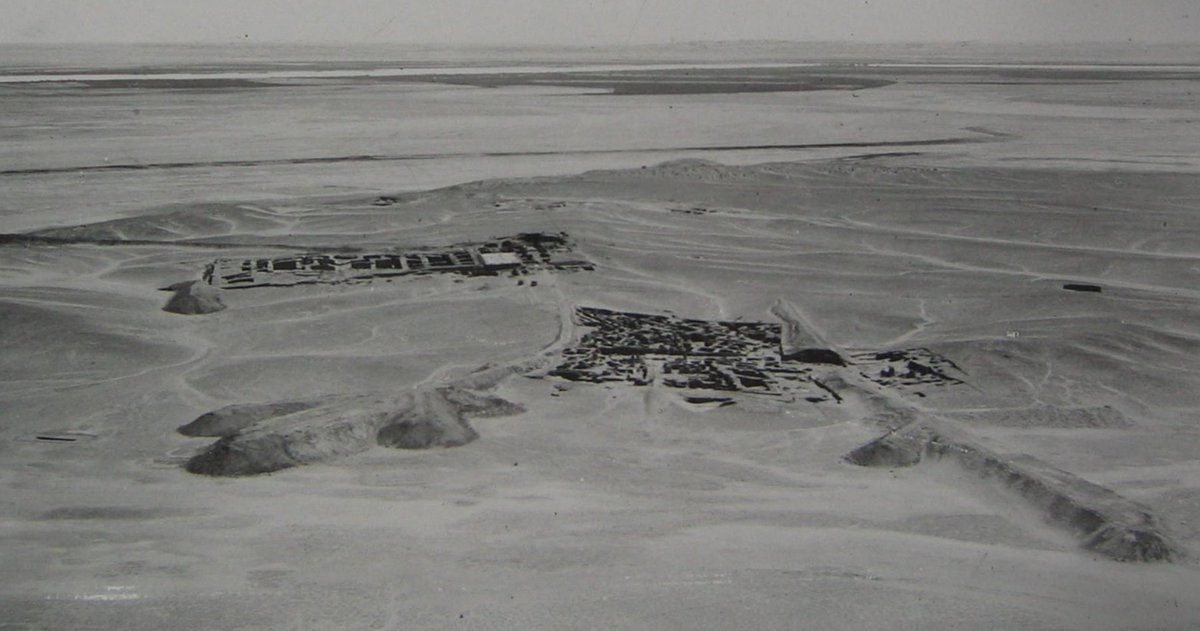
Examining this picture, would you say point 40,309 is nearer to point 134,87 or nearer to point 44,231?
point 44,231

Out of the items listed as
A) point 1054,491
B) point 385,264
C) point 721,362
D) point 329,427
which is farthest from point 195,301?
point 1054,491

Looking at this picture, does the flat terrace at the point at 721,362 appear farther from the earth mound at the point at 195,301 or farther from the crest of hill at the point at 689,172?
the crest of hill at the point at 689,172

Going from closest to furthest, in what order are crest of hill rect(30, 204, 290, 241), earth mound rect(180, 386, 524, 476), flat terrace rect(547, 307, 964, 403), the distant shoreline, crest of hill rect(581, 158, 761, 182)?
earth mound rect(180, 386, 524, 476)
flat terrace rect(547, 307, 964, 403)
crest of hill rect(30, 204, 290, 241)
crest of hill rect(581, 158, 761, 182)
the distant shoreline

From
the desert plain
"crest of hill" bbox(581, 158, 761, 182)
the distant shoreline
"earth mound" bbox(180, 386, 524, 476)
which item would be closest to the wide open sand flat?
the desert plain

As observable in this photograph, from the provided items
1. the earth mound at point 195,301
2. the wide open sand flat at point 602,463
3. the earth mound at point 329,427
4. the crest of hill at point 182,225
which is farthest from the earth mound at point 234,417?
the crest of hill at point 182,225

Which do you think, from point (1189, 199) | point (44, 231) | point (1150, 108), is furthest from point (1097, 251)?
point (1150, 108)

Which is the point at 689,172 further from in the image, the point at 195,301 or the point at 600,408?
the point at 600,408

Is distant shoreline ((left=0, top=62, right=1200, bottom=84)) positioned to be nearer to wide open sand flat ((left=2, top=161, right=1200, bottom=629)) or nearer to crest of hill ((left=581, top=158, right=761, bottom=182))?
crest of hill ((left=581, top=158, right=761, bottom=182))
